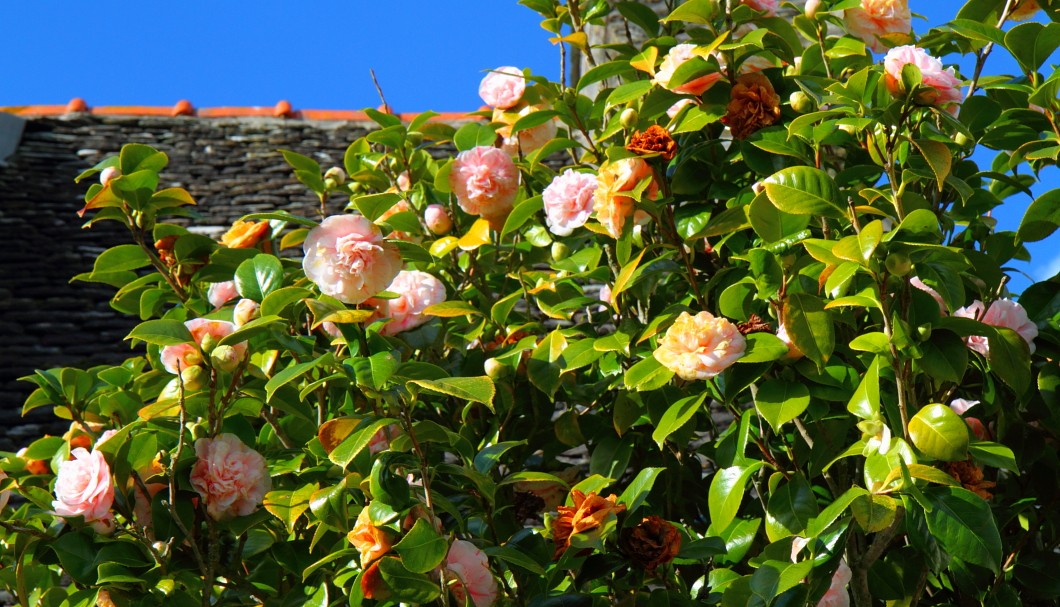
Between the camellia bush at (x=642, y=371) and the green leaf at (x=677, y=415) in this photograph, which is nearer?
the camellia bush at (x=642, y=371)

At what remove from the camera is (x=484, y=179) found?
2029 millimetres

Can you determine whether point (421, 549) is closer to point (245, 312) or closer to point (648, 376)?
point (648, 376)

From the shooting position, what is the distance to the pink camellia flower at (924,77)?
66.9 inches

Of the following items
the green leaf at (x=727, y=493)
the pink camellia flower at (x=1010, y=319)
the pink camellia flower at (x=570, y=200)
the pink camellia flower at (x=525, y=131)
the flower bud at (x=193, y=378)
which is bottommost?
the green leaf at (x=727, y=493)

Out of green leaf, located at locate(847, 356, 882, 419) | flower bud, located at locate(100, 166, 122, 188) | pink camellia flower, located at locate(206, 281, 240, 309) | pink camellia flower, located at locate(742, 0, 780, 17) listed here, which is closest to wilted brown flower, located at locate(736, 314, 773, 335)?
A: green leaf, located at locate(847, 356, 882, 419)

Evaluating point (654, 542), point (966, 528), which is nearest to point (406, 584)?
point (654, 542)

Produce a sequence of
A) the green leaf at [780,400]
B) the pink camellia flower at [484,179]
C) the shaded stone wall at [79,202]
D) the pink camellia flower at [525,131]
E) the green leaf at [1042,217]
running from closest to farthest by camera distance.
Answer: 1. the green leaf at [780,400]
2. the green leaf at [1042,217]
3. the pink camellia flower at [484,179]
4. the pink camellia flower at [525,131]
5. the shaded stone wall at [79,202]

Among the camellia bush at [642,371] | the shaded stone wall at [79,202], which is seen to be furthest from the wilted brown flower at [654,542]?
the shaded stone wall at [79,202]

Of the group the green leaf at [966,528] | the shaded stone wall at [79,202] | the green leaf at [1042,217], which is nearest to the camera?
the green leaf at [966,528]

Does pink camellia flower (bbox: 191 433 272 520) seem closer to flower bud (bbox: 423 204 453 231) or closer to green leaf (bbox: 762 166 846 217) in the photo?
flower bud (bbox: 423 204 453 231)

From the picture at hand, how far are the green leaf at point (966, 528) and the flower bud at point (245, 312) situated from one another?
3.54ft

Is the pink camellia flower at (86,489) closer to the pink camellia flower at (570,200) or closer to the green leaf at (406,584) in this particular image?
the green leaf at (406,584)

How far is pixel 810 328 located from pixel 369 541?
26.9 inches

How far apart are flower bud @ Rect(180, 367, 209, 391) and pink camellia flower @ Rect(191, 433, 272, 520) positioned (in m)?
0.11
